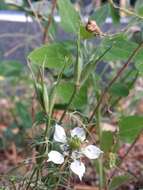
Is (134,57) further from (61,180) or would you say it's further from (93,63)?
(61,180)

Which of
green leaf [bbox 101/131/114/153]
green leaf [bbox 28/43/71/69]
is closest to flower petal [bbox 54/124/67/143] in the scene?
green leaf [bbox 28/43/71/69]

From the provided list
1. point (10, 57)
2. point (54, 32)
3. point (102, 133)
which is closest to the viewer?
point (102, 133)

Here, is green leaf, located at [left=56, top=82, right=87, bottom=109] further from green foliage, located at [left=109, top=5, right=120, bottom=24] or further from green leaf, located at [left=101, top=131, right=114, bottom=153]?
green foliage, located at [left=109, top=5, right=120, bottom=24]

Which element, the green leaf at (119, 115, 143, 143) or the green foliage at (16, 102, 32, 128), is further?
the green foliage at (16, 102, 32, 128)

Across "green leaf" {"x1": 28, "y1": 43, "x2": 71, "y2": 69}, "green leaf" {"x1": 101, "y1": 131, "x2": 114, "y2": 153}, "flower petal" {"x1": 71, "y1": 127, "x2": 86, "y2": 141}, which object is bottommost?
"green leaf" {"x1": 101, "y1": 131, "x2": 114, "y2": 153}

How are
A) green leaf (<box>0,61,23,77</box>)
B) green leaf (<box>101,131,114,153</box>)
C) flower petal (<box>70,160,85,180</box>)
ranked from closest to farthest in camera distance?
flower petal (<box>70,160,85,180</box>)
green leaf (<box>101,131,114,153</box>)
green leaf (<box>0,61,23,77</box>)

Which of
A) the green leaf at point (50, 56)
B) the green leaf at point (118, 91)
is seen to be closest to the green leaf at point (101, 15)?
the green leaf at point (118, 91)

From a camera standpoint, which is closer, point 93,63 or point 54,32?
point 93,63

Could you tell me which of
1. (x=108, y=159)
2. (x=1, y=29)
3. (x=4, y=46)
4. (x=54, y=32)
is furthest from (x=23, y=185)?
(x=1, y=29)
